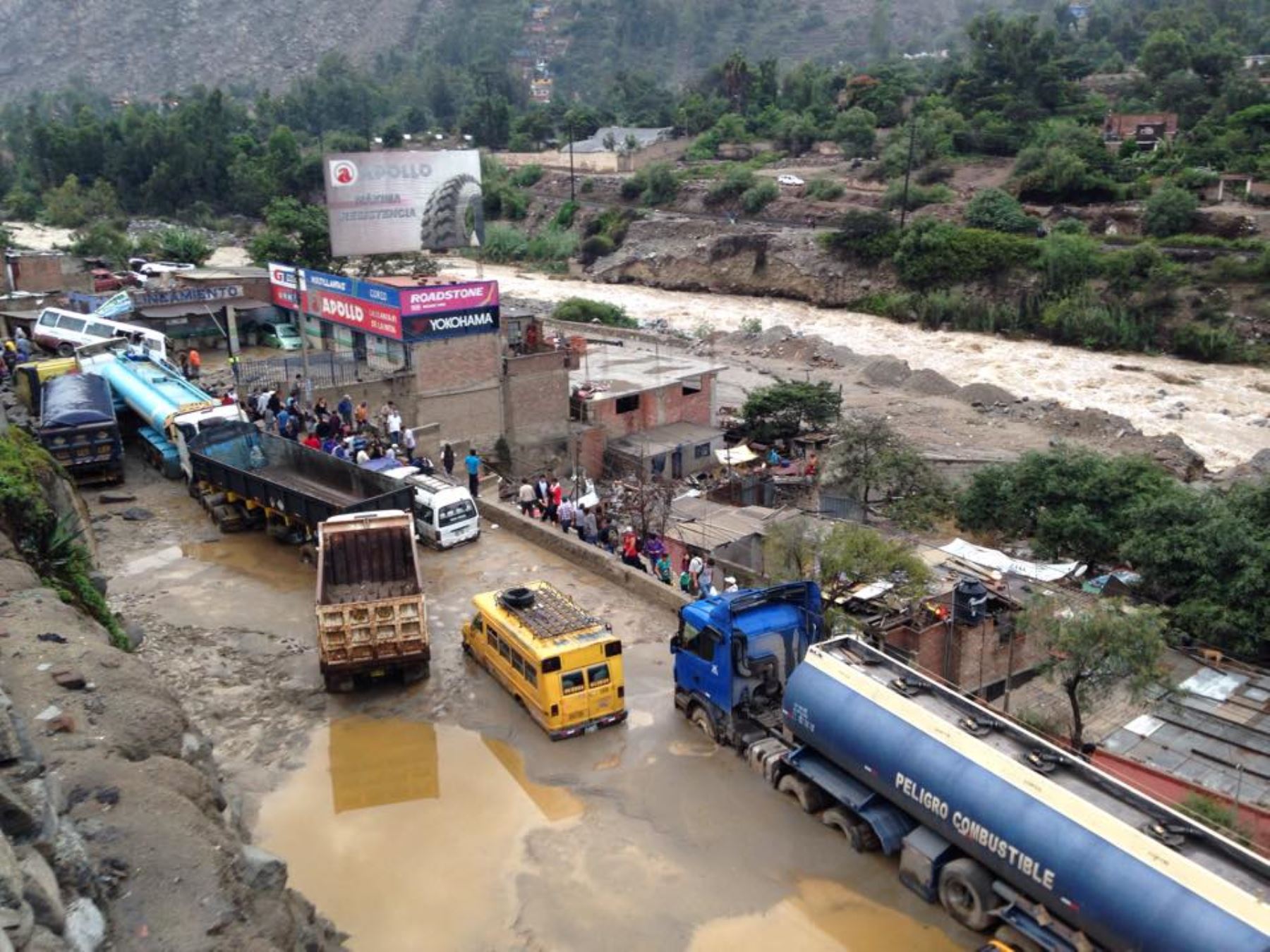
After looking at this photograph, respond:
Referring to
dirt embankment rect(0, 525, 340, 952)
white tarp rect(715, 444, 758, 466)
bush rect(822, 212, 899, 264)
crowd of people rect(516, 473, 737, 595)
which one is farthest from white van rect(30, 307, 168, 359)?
bush rect(822, 212, 899, 264)

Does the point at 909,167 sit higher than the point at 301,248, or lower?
higher

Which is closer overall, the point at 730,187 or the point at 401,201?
the point at 401,201

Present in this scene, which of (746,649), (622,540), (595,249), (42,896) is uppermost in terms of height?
(595,249)

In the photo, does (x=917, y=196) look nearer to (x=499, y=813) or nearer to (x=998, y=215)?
(x=998, y=215)

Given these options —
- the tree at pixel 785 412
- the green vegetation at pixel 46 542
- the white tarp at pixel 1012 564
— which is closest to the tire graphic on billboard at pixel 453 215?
the tree at pixel 785 412

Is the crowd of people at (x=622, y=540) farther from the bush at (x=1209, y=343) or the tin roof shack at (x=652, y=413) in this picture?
the bush at (x=1209, y=343)

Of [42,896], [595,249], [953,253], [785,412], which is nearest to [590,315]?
[785,412]

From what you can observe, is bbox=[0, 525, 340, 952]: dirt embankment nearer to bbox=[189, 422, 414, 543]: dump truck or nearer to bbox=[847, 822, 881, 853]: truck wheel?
bbox=[847, 822, 881, 853]: truck wheel
